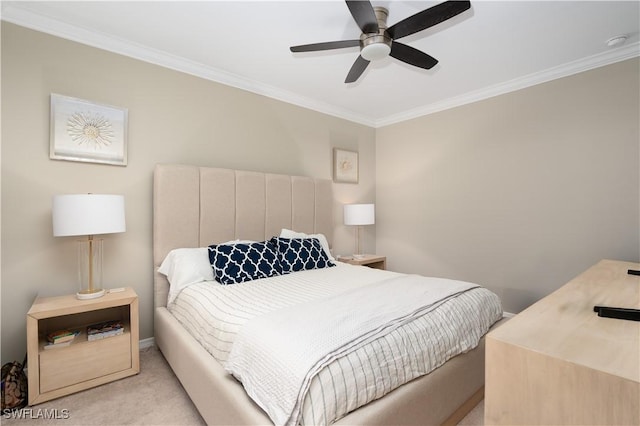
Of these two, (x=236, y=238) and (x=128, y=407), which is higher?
(x=236, y=238)

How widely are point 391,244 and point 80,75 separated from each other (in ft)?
12.5

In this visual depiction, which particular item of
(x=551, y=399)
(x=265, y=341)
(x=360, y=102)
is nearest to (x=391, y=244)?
(x=360, y=102)

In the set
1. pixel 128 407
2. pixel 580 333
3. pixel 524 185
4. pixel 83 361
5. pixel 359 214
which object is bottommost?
pixel 128 407

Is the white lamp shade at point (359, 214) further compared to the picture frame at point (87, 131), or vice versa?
the white lamp shade at point (359, 214)

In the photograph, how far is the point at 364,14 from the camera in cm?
173

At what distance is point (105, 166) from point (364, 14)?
2.20 metres

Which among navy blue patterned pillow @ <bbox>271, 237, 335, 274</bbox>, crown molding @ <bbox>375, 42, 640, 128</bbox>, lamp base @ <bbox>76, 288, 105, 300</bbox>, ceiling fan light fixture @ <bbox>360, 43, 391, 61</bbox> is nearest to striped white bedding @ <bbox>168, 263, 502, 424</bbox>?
navy blue patterned pillow @ <bbox>271, 237, 335, 274</bbox>

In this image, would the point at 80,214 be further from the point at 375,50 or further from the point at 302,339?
the point at 375,50

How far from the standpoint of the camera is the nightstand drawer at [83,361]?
1.87 m

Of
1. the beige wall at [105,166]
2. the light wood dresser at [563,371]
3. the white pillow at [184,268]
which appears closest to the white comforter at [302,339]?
the light wood dresser at [563,371]

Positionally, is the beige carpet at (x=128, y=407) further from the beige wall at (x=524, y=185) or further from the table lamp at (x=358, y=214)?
the table lamp at (x=358, y=214)

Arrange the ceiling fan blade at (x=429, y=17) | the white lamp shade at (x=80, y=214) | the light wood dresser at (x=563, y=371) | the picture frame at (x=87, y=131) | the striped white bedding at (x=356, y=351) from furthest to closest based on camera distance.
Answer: the picture frame at (x=87, y=131) → the white lamp shade at (x=80, y=214) → the ceiling fan blade at (x=429, y=17) → the striped white bedding at (x=356, y=351) → the light wood dresser at (x=563, y=371)

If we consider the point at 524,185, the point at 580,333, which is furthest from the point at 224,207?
the point at 524,185

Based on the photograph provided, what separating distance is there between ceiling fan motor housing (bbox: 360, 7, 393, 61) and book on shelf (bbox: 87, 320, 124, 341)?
256 centimetres
